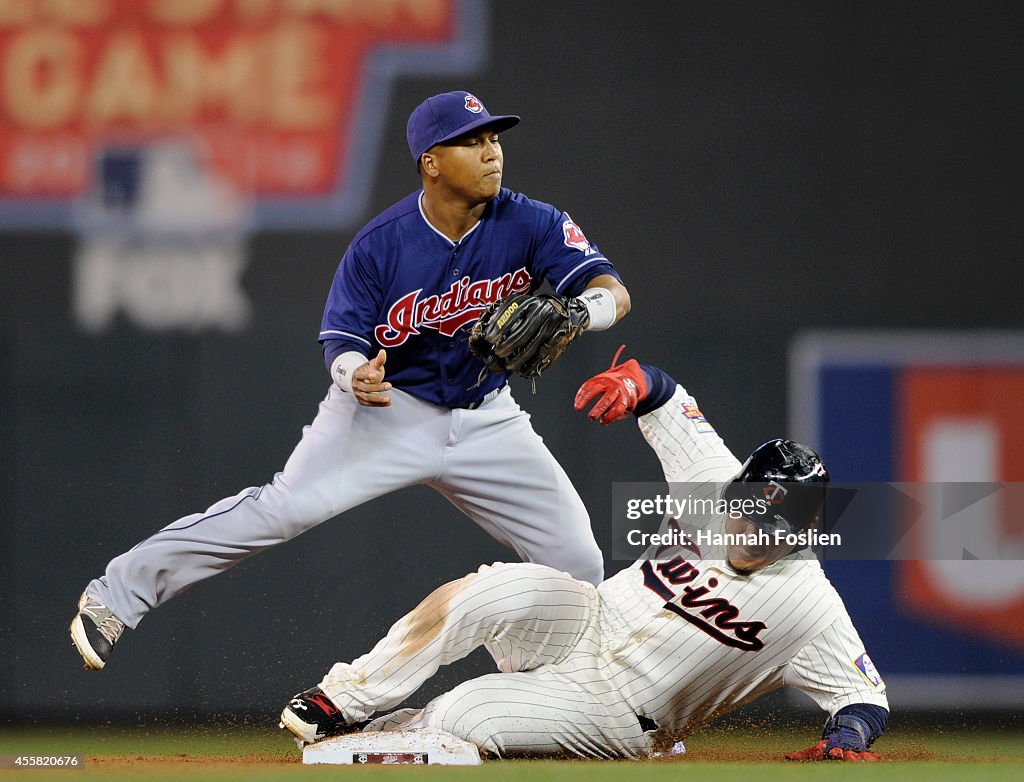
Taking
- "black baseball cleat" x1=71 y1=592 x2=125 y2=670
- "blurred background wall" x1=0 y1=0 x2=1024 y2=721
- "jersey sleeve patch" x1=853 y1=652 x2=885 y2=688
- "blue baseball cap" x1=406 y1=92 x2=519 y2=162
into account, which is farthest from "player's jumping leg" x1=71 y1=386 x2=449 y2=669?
"blurred background wall" x1=0 y1=0 x2=1024 y2=721

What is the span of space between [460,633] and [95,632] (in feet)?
3.20

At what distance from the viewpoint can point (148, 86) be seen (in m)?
4.76

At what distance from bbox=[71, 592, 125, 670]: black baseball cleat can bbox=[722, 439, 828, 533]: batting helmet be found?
1475mm

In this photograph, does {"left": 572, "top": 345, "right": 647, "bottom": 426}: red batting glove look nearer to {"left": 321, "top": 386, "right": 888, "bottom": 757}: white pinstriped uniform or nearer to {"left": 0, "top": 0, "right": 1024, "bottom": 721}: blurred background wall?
{"left": 321, "top": 386, "right": 888, "bottom": 757}: white pinstriped uniform

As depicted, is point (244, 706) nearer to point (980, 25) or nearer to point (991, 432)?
point (991, 432)

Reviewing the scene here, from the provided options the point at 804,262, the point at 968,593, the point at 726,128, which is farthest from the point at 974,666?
the point at 726,128

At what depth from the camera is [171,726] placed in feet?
14.6

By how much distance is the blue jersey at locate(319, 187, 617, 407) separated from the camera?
3.49 metres

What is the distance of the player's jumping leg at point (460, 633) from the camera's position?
282cm

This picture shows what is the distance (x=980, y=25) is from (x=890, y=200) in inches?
27.0

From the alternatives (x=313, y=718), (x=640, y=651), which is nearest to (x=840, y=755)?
(x=640, y=651)

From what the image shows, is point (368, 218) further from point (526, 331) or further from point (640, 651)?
point (640, 651)
